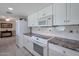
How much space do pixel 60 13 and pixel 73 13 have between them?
0.49m

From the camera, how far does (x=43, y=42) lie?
320cm

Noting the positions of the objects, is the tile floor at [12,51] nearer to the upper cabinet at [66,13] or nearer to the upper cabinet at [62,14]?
the upper cabinet at [62,14]

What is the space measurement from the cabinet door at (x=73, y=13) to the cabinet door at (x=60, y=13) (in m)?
0.20

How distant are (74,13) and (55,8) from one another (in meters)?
0.81

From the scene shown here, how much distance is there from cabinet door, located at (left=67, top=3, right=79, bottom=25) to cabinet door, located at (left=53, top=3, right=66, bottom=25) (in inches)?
7.8

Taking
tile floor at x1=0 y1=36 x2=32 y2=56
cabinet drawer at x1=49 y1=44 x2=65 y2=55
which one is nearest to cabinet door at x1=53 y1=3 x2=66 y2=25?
cabinet drawer at x1=49 y1=44 x2=65 y2=55

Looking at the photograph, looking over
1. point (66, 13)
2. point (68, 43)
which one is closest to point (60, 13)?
point (66, 13)

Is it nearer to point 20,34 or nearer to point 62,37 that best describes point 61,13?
point 62,37

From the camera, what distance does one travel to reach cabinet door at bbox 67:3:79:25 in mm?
2160

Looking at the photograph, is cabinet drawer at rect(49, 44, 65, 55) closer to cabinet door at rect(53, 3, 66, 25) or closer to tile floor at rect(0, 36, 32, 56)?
cabinet door at rect(53, 3, 66, 25)

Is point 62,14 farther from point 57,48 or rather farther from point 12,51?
point 12,51

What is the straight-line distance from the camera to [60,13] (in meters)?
2.70

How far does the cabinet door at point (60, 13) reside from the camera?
2569 millimetres

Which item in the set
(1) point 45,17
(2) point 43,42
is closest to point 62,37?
(2) point 43,42
